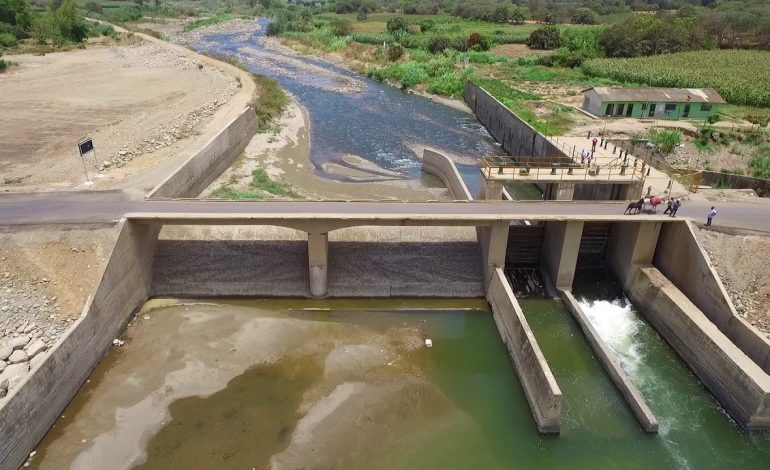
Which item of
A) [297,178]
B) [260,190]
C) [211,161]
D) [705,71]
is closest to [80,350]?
[260,190]

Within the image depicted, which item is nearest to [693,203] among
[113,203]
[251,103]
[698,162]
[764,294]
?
[764,294]

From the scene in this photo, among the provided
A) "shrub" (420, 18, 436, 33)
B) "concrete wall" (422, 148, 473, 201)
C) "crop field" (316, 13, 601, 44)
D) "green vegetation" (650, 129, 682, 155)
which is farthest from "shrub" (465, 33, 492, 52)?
"concrete wall" (422, 148, 473, 201)

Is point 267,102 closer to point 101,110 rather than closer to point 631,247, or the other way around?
point 101,110

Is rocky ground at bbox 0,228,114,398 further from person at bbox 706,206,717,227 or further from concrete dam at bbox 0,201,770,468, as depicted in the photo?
person at bbox 706,206,717,227

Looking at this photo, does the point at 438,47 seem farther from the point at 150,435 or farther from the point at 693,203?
the point at 150,435

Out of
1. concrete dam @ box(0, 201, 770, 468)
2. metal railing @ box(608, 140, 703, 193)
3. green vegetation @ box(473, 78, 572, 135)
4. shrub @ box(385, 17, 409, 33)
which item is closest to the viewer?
concrete dam @ box(0, 201, 770, 468)

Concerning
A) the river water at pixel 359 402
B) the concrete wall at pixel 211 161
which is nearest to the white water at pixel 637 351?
the river water at pixel 359 402

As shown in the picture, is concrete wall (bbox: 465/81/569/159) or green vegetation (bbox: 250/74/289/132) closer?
concrete wall (bbox: 465/81/569/159)
